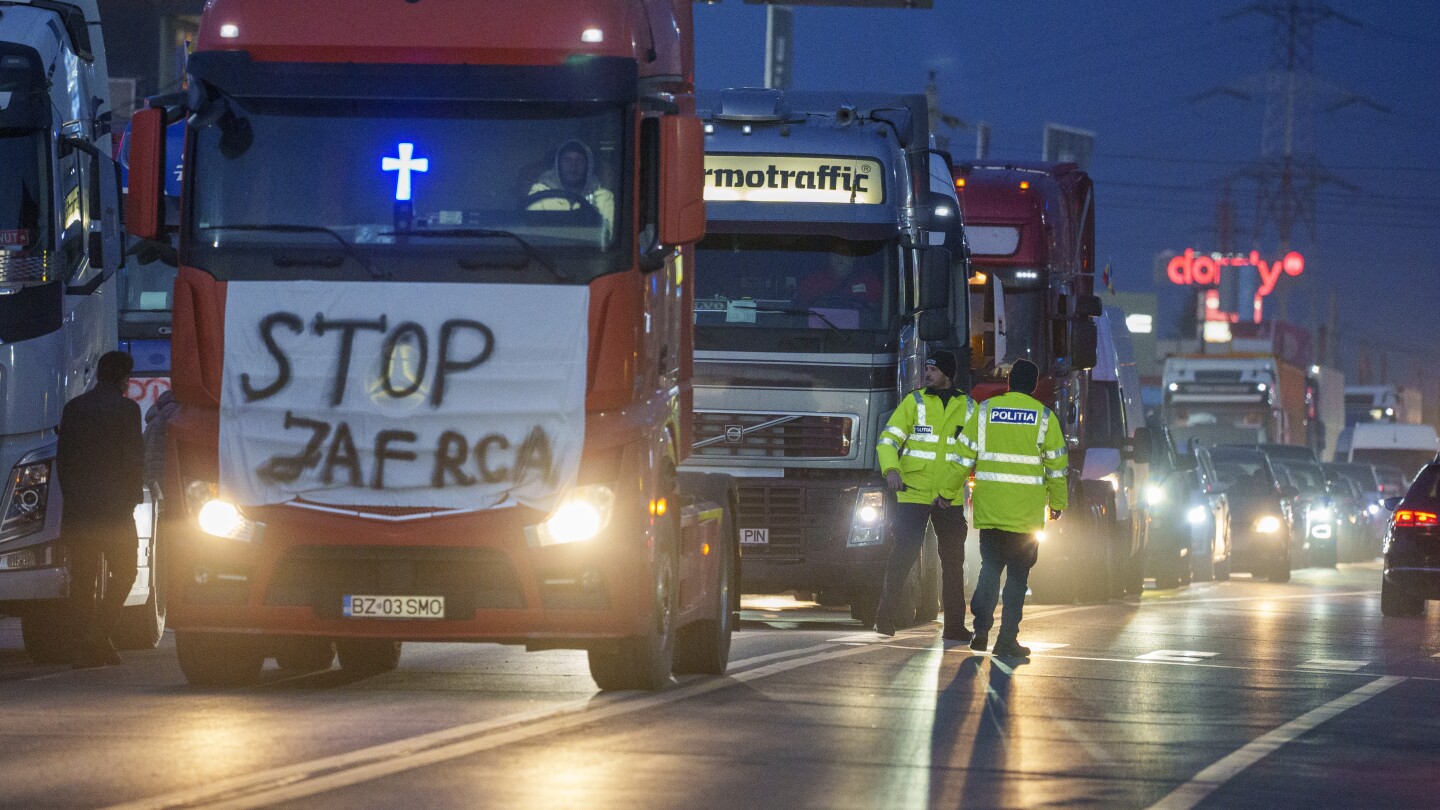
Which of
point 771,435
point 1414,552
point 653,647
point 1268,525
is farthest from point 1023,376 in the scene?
point 1268,525

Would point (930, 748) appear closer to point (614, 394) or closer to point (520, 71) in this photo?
point (614, 394)

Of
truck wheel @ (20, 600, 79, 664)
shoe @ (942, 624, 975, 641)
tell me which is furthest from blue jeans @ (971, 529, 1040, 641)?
truck wheel @ (20, 600, 79, 664)

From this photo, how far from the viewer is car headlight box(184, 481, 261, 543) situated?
1217cm

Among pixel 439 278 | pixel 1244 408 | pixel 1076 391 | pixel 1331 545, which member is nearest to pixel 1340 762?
pixel 439 278

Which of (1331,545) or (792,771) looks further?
(1331,545)

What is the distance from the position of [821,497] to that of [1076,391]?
771cm

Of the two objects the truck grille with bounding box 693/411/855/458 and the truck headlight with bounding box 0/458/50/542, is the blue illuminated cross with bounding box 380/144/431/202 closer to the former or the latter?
the truck headlight with bounding box 0/458/50/542

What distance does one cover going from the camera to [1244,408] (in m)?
52.7

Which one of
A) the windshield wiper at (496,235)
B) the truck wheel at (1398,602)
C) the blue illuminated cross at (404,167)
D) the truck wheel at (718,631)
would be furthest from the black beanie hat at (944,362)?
the truck wheel at (1398,602)

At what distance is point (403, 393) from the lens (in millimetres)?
12094

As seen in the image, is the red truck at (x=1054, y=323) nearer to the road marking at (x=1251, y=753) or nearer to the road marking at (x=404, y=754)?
the road marking at (x=1251, y=753)

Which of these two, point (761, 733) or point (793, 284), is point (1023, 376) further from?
point (761, 733)

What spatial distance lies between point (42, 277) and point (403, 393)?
145 inches

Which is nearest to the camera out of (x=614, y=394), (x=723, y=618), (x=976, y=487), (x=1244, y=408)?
(x=614, y=394)
